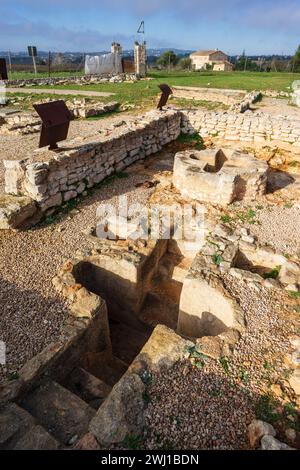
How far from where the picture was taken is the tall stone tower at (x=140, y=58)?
2900 cm

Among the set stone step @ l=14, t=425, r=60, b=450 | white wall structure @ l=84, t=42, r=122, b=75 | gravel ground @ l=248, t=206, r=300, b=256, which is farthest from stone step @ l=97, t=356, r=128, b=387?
white wall structure @ l=84, t=42, r=122, b=75

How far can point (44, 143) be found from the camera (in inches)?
320

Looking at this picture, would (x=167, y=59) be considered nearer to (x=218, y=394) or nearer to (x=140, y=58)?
(x=140, y=58)

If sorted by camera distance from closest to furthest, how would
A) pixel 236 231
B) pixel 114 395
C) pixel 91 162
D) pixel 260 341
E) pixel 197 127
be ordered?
1. pixel 114 395
2. pixel 260 341
3. pixel 236 231
4. pixel 91 162
5. pixel 197 127

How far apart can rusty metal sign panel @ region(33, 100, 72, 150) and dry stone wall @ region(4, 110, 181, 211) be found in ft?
1.11

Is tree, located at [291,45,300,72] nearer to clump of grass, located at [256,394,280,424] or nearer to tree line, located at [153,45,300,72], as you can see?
tree line, located at [153,45,300,72]

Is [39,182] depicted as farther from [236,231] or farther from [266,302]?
[266,302]

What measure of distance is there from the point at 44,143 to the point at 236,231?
5.29m

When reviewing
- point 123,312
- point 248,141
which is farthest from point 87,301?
point 248,141

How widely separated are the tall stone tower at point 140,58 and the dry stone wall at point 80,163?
20.5m

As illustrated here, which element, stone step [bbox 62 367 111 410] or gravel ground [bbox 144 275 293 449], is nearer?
gravel ground [bbox 144 275 293 449]

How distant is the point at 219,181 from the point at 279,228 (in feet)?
6.38

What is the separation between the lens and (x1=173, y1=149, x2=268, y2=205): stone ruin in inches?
328

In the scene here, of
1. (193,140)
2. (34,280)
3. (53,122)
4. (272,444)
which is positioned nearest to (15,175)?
(53,122)
